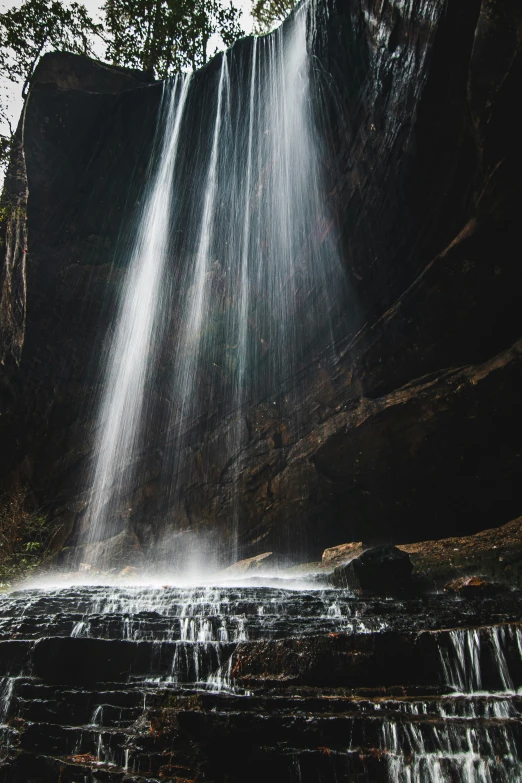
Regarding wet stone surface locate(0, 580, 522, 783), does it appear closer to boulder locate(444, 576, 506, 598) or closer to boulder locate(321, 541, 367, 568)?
boulder locate(444, 576, 506, 598)

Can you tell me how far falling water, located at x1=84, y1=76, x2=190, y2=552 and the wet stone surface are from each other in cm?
1114

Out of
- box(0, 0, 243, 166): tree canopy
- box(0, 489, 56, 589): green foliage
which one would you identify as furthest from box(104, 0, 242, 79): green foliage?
box(0, 489, 56, 589): green foliage

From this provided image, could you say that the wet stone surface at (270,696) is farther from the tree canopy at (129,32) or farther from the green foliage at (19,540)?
the tree canopy at (129,32)

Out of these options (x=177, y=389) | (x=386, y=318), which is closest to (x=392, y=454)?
(x=386, y=318)

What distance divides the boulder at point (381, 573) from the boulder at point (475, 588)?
0.73m

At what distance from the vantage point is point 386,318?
10.7 meters

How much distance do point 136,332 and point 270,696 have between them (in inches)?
633

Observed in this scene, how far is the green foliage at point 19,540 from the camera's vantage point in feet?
41.4

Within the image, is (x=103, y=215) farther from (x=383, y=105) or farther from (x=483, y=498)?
(x=483, y=498)

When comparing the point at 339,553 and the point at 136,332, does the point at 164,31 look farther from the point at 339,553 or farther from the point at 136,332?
the point at 339,553

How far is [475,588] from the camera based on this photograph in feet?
21.0

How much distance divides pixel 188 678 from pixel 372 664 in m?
2.08

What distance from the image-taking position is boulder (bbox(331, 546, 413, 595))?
6957 millimetres

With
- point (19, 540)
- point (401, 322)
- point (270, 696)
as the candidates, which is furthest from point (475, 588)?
point (19, 540)
